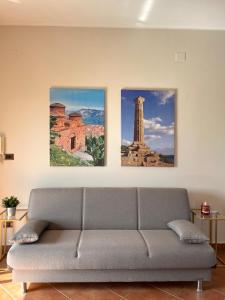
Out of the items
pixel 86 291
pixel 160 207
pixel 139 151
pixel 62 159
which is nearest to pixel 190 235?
pixel 160 207

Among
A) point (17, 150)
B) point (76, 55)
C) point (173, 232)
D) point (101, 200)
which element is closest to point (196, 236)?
point (173, 232)

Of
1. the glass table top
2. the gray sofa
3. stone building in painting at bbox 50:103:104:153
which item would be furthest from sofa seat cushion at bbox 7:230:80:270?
stone building in painting at bbox 50:103:104:153

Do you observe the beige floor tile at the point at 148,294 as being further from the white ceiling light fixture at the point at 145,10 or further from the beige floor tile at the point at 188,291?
the white ceiling light fixture at the point at 145,10

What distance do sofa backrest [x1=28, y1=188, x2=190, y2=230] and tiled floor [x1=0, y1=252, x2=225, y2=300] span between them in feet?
1.95

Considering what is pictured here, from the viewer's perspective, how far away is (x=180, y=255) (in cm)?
250

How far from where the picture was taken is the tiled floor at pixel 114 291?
249 centimetres

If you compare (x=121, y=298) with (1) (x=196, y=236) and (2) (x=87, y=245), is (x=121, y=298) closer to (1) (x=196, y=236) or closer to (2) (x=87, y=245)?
(2) (x=87, y=245)

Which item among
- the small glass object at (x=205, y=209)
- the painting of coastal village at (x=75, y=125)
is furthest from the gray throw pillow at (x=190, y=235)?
the painting of coastal village at (x=75, y=125)

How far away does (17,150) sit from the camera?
347 centimetres

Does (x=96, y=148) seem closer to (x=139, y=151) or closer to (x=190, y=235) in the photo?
(x=139, y=151)

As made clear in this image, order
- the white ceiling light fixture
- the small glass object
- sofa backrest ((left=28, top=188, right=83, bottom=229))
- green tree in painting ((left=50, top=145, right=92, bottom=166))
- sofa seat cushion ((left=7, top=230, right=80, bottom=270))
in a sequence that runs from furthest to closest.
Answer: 1. green tree in painting ((left=50, top=145, right=92, bottom=166))
2. the small glass object
3. sofa backrest ((left=28, top=188, right=83, bottom=229))
4. the white ceiling light fixture
5. sofa seat cushion ((left=7, top=230, right=80, bottom=270))

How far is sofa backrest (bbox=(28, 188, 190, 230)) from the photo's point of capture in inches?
122

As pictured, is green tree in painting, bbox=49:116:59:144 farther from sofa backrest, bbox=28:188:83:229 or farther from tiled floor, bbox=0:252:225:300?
tiled floor, bbox=0:252:225:300

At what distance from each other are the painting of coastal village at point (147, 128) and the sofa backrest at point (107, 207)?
0.45m
